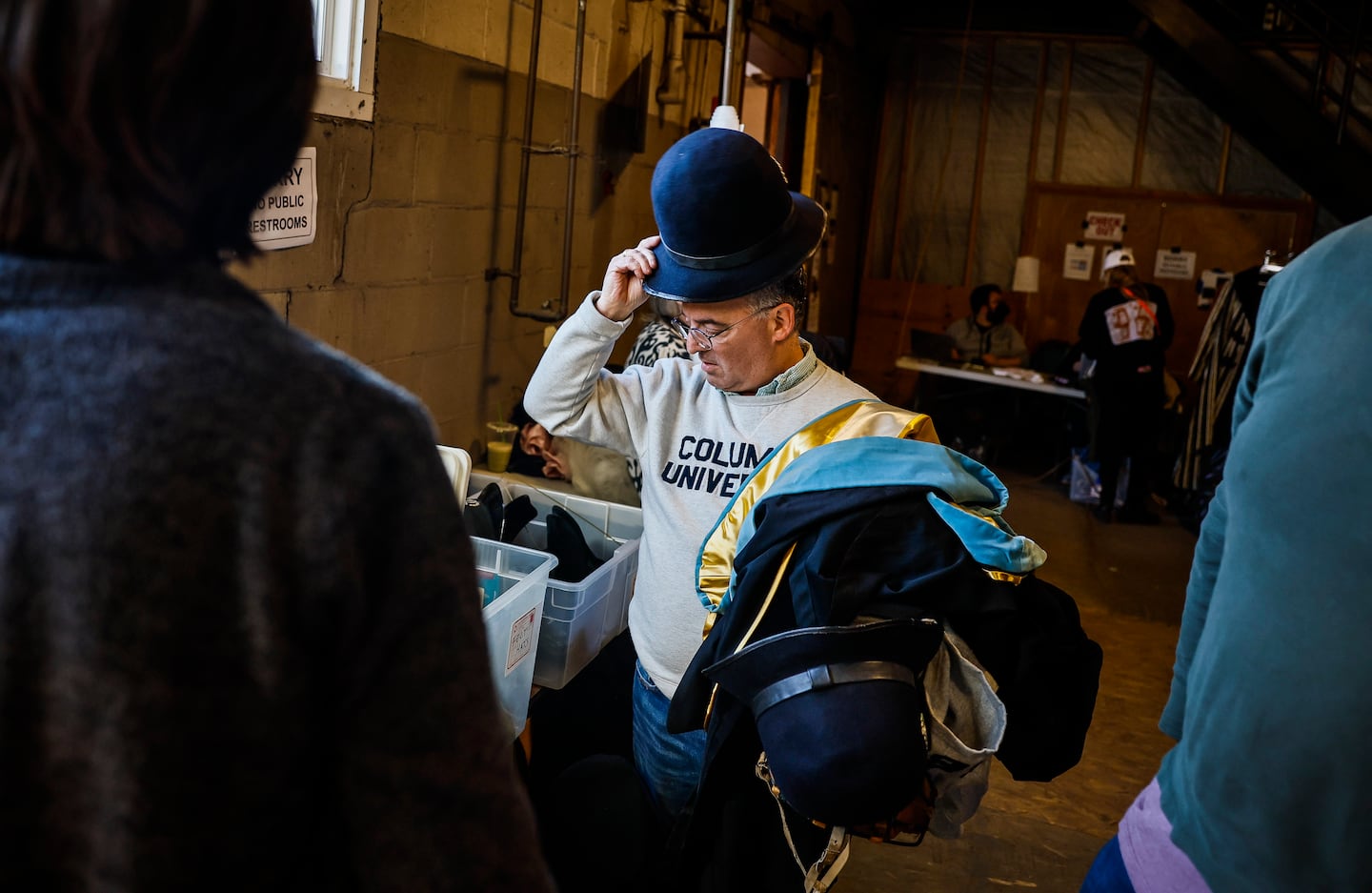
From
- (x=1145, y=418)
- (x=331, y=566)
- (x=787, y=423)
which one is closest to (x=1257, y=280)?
(x=1145, y=418)

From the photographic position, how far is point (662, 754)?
5.97 ft

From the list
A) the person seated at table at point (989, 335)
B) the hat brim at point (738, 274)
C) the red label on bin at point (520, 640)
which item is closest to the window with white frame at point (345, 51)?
the hat brim at point (738, 274)

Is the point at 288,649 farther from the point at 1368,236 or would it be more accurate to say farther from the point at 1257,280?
the point at 1257,280

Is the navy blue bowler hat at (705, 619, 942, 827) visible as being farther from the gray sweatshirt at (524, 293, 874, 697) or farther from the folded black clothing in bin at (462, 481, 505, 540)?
the folded black clothing in bin at (462, 481, 505, 540)

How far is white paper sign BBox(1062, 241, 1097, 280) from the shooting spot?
329 inches

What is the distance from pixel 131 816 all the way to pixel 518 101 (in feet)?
10.1

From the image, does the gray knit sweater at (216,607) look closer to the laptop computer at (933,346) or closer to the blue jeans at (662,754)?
the blue jeans at (662,754)

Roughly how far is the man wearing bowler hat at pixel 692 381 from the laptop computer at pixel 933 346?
5.59 metres

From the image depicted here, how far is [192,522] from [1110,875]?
3.55 feet

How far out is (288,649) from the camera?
0.59 meters

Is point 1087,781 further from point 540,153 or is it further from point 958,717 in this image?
point 540,153

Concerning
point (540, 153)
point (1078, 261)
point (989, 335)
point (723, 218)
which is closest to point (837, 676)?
point (723, 218)

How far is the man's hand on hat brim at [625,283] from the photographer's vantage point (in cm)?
185

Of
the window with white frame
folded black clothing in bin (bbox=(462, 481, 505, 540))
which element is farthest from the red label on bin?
the window with white frame
